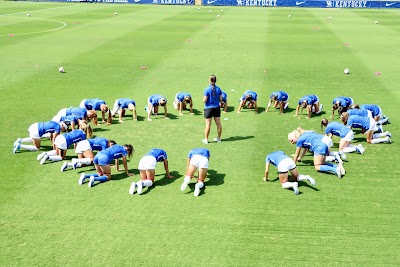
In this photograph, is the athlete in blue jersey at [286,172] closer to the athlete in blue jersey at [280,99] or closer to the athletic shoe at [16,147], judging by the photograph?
the athlete in blue jersey at [280,99]

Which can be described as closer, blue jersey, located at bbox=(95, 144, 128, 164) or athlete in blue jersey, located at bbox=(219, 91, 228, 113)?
blue jersey, located at bbox=(95, 144, 128, 164)

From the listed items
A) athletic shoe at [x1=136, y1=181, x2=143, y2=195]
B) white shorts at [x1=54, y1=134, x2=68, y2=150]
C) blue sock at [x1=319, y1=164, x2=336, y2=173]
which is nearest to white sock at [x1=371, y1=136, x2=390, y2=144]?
blue sock at [x1=319, y1=164, x2=336, y2=173]

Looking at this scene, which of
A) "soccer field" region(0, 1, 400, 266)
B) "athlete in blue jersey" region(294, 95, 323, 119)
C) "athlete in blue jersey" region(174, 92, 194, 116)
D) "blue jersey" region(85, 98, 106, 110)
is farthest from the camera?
"athlete in blue jersey" region(174, 92, 194, 116)

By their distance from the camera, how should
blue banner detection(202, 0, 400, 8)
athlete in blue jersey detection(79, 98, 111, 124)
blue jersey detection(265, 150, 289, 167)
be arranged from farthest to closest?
blue banner detection(202, 0, 400, 8) → athlete in blue jersey detection(79, 98, 111, 124) → blue jersey detection(265, 150, 289, 167)

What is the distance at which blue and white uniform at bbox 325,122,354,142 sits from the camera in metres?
14.4

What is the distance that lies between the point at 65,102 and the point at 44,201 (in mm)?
9424

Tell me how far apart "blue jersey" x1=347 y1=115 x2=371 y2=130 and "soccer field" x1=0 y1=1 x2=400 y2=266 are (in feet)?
2.30

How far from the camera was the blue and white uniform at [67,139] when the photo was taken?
13617 millimetres

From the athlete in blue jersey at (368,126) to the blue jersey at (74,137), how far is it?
9494mm

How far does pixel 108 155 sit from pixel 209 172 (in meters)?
3.14

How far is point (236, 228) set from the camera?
10.1 m

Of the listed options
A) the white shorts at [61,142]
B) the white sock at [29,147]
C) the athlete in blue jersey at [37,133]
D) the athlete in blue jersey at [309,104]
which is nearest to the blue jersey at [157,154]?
the white shorts at [61,142]

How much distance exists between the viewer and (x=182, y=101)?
18.4 meters

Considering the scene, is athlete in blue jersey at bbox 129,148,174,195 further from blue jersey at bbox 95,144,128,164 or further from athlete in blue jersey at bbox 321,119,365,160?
athlete in blue jersey at bbox 321,119,365,160
